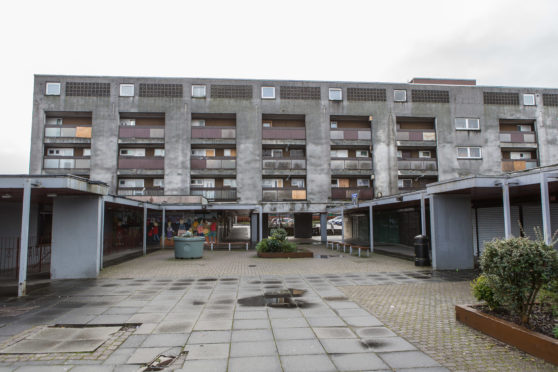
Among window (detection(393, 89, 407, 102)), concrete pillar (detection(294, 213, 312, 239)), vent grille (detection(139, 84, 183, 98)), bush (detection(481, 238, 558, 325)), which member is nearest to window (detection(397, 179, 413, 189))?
window (detection(393, 89, 407, 102))

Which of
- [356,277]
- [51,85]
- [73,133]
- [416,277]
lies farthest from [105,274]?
[51,85]

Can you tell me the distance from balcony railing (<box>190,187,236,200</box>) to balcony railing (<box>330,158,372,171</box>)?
395 inches

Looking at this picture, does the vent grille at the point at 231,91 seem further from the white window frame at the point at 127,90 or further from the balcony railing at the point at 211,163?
the white window frame at the point at 127,90

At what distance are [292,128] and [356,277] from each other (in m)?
23.7

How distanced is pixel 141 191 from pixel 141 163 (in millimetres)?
2618

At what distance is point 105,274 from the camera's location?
42.0 feet

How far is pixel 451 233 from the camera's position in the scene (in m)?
13.6

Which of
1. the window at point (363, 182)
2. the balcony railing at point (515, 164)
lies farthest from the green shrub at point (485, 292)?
the balcony railing at point (515, 164)

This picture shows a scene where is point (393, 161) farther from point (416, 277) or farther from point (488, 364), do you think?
point (488, 364)

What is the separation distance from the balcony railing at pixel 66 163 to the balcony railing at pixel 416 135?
98.8 ft

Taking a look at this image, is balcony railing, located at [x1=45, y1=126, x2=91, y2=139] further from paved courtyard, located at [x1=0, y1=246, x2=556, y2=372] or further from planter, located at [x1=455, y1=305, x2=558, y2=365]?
planter, located at [x1=455, y1=305, x2=558, y2=365]

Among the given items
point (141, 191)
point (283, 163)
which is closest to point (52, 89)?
point (141, 191)

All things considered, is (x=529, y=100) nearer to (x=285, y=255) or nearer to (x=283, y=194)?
(x=283, y=194)

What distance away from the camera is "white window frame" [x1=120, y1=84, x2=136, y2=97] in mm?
32781
